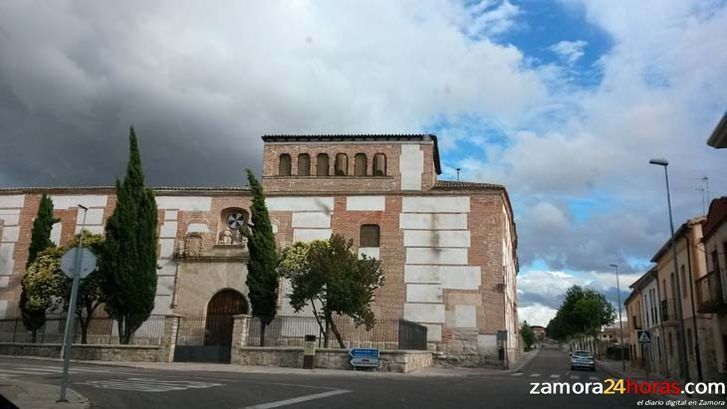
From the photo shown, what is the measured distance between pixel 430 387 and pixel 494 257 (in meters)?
16.4

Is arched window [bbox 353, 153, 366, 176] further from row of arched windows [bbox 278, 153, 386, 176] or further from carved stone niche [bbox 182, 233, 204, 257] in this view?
carved stone niche [bbox 182, 233, 204, 257]

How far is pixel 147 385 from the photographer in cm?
1369

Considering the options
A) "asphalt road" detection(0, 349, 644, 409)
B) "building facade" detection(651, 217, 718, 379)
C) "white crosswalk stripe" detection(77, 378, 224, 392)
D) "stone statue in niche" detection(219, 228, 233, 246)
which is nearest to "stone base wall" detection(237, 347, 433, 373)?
"asphalt road" detection(0, 349, 644, 409)

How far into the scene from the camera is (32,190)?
36188 millimetres

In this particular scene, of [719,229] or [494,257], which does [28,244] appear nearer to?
[494,257]

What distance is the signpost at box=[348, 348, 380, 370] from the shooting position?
2293 centimetres

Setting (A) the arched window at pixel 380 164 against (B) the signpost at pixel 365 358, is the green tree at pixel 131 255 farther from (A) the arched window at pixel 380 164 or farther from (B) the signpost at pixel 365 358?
(A) the arched window at pixel 380 164

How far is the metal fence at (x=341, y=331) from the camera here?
2962 cm

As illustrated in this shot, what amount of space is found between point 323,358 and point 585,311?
53342 millimetres

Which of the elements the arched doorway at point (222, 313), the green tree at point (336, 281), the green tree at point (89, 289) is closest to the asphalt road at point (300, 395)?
the green tree at point (336, 281)

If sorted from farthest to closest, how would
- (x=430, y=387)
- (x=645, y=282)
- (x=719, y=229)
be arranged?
(x=645, y=282) → (x=719, y=229) → (x=430, y=387)

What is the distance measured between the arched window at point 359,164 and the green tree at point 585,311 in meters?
45.8

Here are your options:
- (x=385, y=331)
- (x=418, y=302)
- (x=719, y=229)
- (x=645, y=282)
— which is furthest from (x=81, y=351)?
(x=645, y=282)

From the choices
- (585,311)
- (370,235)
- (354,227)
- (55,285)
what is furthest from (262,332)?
(585,311)
